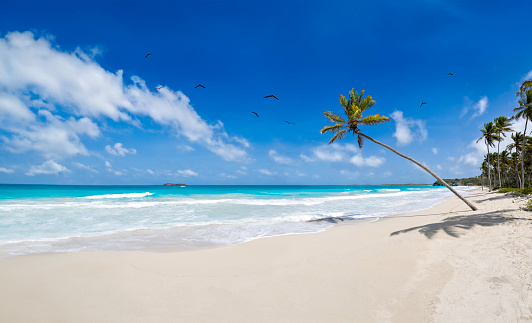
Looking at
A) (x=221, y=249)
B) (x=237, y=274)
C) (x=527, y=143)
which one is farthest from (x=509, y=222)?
(x=527, y=143)

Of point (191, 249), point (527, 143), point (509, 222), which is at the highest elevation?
point (527, 143)

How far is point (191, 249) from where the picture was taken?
748 centimetres

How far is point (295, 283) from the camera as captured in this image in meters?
4.52

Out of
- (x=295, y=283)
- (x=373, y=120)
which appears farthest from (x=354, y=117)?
(x=295, y=283)

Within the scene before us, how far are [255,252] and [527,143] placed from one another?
157 ft

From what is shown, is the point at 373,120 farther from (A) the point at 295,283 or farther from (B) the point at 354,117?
(A) the point at 295,283

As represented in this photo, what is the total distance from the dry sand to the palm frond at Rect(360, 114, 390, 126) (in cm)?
852

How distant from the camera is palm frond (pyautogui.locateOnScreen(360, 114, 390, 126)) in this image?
46.1ft

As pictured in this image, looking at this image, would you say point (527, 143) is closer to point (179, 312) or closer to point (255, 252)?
point (255, 252)

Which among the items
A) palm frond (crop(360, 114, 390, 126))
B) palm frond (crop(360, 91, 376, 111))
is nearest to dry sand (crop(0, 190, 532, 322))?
palm frond (crop(360, 114, 390, 126))

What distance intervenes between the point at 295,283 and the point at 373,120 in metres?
12.6

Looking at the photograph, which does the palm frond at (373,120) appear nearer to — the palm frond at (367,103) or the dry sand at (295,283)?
the palm frond at (367,103)

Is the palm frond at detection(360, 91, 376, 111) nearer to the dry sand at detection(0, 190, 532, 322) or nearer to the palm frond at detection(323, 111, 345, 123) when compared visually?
the palm frond at detection(323, 111, 345, 123)

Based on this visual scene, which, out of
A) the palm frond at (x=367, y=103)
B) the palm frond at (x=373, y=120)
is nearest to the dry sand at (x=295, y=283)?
the palm frond at (x=373, y=120)
